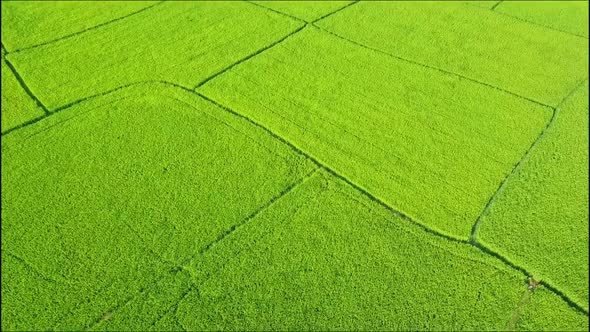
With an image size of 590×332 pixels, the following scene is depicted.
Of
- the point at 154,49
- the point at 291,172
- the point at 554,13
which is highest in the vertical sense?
the point at 154,49

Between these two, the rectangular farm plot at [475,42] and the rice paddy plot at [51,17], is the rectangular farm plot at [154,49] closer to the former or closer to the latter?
the rice paddy plot at [51,17]

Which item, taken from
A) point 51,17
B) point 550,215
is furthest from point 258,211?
point 51,17

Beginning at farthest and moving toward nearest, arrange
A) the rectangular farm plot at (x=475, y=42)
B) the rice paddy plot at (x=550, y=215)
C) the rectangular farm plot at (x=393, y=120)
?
1. the rectangular farm plot at (x=475, y=42)
2. the rectangular farm plot at (x=393, y=120)
3. the rice paddy plot at (x=550, y=215)

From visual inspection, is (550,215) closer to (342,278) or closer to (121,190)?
(342,278)

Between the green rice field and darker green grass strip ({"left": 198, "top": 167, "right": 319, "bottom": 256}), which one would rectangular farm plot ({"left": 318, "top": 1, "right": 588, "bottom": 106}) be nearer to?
the green rice field

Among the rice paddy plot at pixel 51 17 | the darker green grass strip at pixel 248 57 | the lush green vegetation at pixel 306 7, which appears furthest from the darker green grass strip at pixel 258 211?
the rice paddy plot at pixel 51 17

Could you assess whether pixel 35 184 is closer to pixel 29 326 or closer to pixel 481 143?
pixel 29 326

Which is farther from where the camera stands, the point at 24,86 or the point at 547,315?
the point at 24,86
